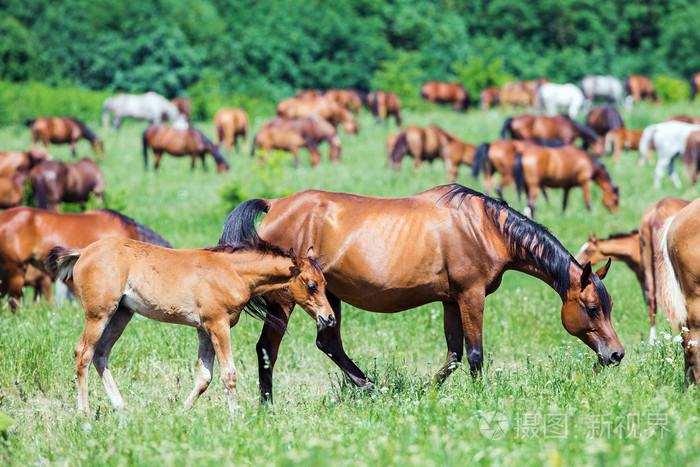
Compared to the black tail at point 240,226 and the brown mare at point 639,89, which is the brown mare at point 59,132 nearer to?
the black tail at point 240,226

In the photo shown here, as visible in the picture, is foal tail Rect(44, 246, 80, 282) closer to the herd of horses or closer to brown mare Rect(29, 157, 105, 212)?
the herd of horses

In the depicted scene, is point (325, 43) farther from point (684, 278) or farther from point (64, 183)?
point (684, 278)

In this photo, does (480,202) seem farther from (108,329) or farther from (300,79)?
(300,79)

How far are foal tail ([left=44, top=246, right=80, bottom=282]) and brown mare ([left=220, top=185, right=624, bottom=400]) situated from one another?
3.85ft

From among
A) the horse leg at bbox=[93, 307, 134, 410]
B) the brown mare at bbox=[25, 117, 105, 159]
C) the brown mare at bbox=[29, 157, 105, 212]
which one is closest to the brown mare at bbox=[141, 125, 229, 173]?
the brown mare at bbox=[25, 117, 105, 159]

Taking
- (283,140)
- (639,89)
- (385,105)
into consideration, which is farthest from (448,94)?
(283,140)

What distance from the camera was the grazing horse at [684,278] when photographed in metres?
5.79

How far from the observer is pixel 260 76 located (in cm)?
4453

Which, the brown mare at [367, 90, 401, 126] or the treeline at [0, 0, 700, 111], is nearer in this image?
the brown mare at [367, 90, 401, 126]

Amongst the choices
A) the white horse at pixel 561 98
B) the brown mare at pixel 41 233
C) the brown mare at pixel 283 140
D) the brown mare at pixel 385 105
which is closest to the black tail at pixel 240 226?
the brown mare at pixel 41 233

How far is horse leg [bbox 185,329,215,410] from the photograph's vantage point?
6078 mm

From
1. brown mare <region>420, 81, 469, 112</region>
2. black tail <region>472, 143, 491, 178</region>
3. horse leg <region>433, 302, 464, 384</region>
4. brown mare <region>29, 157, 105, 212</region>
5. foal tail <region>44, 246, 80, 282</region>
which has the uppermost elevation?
foal tail <region>44, 246, 80, 282</region>

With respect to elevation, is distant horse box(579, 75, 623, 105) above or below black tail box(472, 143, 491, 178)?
below

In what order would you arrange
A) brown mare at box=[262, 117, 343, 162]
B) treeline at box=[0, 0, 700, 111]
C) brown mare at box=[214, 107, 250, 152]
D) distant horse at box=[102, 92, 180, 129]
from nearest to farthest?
brown mare at box=[262, 117, 343, 162]
brown mare at box=[214, 107, 250, 152]
distant horse at box=[102, 92, 180, 129]
treeline at box=[0, 0, 700, 111]
